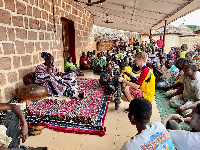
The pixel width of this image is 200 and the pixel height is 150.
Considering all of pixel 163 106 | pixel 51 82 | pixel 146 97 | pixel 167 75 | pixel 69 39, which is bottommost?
pixel 163 106

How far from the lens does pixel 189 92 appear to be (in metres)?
3.96

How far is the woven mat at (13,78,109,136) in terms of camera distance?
3187mm

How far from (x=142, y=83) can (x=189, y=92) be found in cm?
121

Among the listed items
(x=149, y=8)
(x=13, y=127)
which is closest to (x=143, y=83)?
(x=13, y=127)

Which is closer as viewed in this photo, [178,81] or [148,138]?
[148,138]

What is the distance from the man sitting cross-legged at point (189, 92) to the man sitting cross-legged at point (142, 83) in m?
0.73

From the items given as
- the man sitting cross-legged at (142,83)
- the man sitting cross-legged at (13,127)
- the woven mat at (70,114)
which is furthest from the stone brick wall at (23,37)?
the man sitting cross-legged at (142,83)

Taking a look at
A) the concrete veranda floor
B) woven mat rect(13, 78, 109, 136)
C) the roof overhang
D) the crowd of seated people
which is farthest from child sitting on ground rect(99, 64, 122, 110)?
the roof overhang

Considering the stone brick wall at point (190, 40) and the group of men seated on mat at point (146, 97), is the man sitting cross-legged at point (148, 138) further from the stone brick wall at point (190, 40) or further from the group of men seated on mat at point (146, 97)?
the stone brick wall at point (190, 40)

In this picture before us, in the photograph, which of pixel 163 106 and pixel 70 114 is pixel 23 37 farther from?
pixel 163 106

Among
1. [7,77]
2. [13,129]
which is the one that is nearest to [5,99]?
[7,77]

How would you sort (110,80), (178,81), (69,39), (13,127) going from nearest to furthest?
(13,127) < (178,81) < (110,80) < (69,39)

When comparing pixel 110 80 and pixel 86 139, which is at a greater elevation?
pixel 110 80

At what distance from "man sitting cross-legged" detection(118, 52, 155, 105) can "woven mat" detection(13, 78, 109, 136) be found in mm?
765
